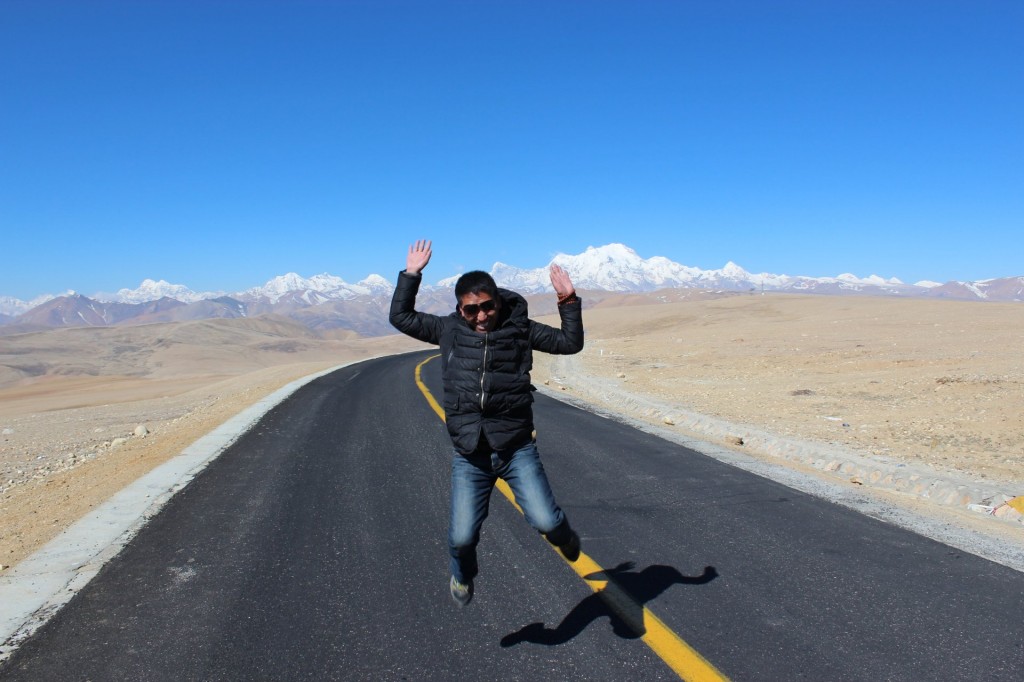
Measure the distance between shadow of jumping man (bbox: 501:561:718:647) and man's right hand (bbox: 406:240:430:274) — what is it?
2.15m

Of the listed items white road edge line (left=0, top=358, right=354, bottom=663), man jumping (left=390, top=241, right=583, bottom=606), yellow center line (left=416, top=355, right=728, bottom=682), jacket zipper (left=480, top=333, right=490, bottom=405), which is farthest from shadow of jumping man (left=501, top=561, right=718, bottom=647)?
white road edge line (left=0, top=358, right=354, bottom=663)

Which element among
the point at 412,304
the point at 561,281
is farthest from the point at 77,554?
the point at 561,281

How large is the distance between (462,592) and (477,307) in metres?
1.64

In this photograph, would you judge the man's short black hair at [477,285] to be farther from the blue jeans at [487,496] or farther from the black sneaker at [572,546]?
the black sneaker at [572,546]

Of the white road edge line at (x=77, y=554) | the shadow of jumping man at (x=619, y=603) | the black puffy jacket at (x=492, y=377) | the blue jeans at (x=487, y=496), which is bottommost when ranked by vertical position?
the shadow of jumping man at (x=619, y=603)

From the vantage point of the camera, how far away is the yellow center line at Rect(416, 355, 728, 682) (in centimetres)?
341

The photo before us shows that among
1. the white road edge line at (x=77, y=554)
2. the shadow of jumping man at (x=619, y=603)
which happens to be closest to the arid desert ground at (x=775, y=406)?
the white road edge line at (x=77, y=554)

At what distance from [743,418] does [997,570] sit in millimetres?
8646

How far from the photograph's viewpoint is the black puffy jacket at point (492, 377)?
3.82 metres

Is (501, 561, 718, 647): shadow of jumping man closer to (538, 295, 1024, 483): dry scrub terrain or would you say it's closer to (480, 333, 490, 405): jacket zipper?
(480, 333, 490, 405): jacket zipper

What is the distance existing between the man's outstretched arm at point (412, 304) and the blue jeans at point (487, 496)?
0.79 m

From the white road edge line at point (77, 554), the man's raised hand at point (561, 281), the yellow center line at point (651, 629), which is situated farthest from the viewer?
the white road edge line at point (77, 554)

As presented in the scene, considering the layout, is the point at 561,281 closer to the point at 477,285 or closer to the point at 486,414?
the point at 477,285

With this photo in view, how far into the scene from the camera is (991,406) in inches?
490
